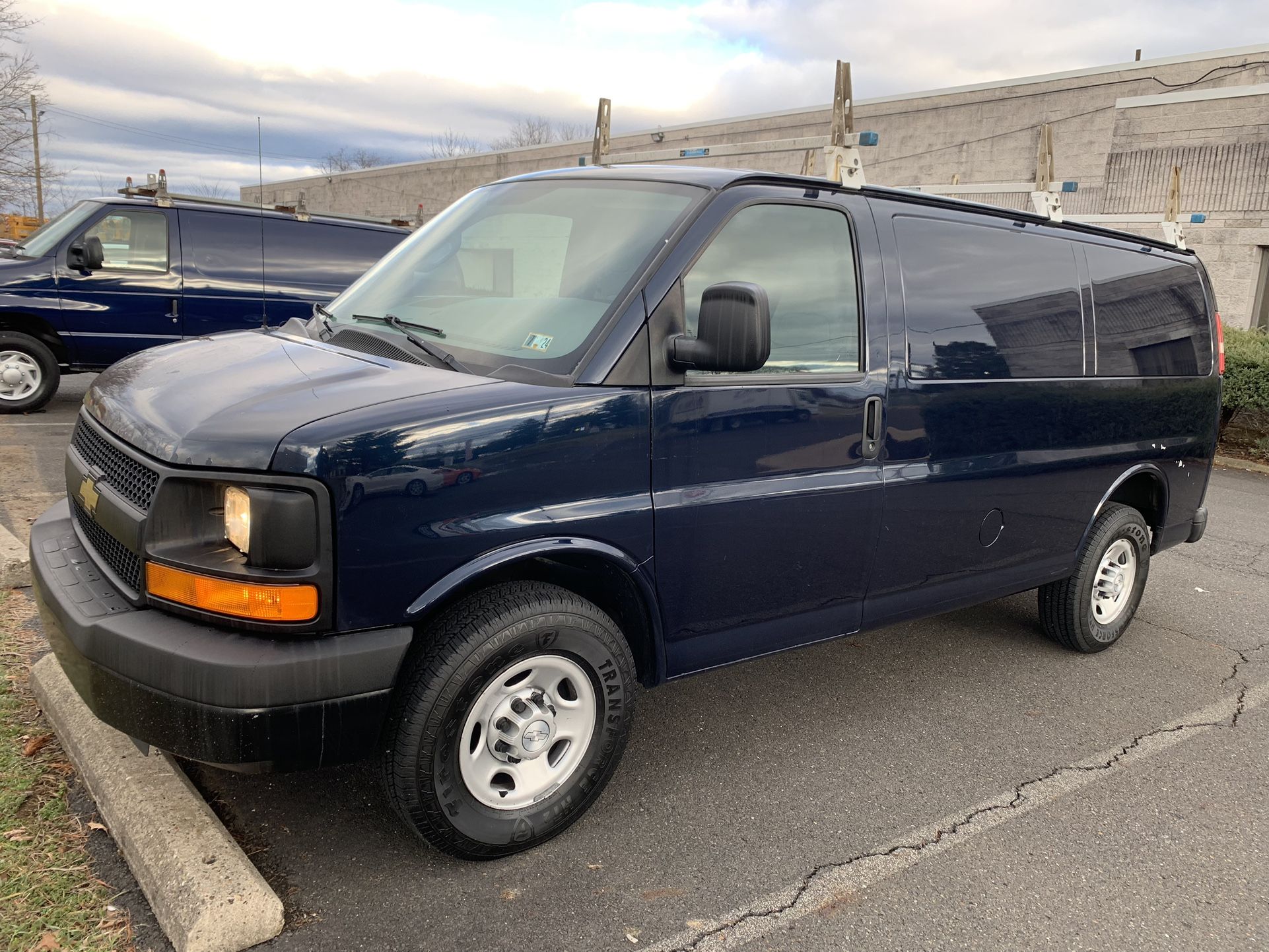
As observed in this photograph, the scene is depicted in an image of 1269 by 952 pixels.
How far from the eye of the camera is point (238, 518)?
2.42 metres

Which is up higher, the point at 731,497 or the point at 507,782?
the point at 731,497

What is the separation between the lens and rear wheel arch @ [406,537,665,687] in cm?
260

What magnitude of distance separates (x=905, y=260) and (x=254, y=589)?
8.55 feet

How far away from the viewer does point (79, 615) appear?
8.34ft

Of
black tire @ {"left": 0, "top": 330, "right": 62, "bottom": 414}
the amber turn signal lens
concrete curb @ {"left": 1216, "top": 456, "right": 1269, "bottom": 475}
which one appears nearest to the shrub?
concrete curb @ {"left": 1216, "top": 456, "right": 1269, "bottom": 475}

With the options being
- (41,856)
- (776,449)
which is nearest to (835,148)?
(776,449)

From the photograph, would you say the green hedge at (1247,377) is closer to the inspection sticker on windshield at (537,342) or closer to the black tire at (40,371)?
the inspection sticker on windshield at (537,342)

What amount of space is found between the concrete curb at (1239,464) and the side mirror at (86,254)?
39.3 ft

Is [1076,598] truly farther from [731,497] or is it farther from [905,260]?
[731,497]

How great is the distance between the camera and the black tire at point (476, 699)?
8.52 feet

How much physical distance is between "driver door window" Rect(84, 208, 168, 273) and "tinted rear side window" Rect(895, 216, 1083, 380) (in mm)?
7903

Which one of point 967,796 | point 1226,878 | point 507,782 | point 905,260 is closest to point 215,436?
point 507,782

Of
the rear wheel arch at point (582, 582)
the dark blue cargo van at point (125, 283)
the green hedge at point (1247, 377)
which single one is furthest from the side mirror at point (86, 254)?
the green hedge at point (1247, 377)

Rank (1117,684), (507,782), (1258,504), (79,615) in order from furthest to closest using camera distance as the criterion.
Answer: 1. (1258,504)
2. (1117,684)
3. (507,782)
4. (79,615)
